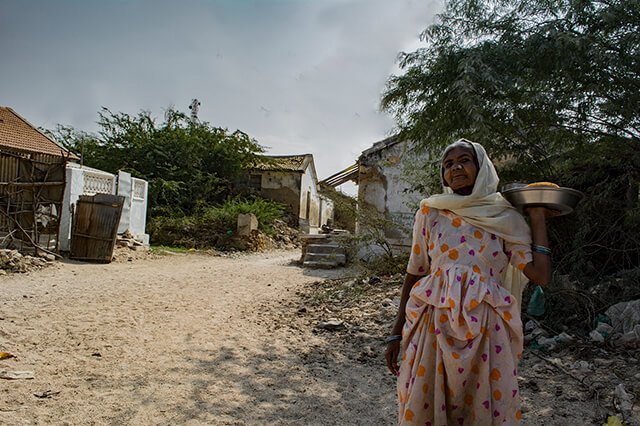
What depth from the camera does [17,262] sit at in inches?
320

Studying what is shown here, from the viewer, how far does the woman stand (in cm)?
169

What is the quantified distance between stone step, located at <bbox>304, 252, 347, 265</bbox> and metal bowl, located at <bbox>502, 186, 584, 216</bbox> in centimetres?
970

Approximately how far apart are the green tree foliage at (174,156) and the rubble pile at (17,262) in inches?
327

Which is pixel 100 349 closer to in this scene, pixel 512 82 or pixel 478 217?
pixel 478 217

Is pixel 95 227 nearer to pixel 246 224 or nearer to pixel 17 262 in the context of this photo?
pixel 17 262

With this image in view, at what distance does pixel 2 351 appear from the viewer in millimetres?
3875

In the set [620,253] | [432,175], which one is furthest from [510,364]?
[432,175]


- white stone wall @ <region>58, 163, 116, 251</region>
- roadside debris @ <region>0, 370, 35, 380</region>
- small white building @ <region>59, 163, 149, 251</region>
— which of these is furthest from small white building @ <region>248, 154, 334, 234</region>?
roadside debris @ <region>0, 370, 35, 380</region>

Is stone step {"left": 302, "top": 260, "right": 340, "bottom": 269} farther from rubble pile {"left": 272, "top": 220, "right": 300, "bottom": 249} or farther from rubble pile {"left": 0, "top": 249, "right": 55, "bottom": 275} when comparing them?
rubble pile {"left": 0, "top": 249, "right": 55, "bottom": 275}

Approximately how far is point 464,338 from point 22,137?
13.3 m

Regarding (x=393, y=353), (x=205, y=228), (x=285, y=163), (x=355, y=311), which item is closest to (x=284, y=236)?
(x=205, y=228)

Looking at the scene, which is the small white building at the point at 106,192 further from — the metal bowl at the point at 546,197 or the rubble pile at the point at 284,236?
the metal bowl at the point at 546,197

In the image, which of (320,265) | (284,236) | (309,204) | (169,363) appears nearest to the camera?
(169,363)

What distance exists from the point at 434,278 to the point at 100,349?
353cm
